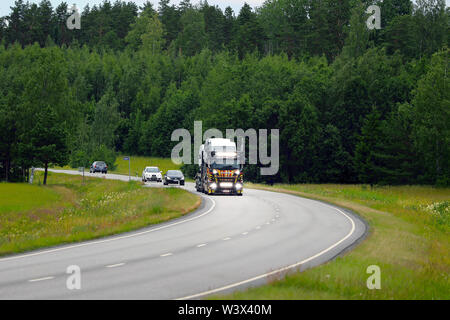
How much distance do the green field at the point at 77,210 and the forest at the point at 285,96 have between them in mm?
13526

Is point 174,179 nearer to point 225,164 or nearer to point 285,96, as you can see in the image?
point 225,164

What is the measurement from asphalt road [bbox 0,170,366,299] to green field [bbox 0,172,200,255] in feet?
4.22

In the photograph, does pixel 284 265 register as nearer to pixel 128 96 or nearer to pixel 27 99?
pixel 27 99

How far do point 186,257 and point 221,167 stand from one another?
2489cm

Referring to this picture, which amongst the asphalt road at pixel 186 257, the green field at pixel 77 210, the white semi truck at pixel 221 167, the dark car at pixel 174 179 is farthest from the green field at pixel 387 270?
the dark car at pixel 174 179

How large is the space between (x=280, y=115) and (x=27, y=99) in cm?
3697

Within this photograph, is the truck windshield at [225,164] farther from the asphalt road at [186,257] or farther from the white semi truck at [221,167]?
the asphalt road at [186,257]

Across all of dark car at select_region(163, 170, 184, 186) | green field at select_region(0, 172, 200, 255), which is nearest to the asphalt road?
green field at select_region(0, 172, 200, 255)

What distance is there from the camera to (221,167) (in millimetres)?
43656

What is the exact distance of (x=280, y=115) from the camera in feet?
289

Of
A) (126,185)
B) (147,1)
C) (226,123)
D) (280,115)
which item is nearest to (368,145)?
(280,115)

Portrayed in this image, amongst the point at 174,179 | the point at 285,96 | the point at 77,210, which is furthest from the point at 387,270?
the point at 285,96

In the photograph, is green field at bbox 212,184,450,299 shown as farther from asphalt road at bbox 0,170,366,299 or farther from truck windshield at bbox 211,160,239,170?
truck windshield at bbox 211,160,239,170

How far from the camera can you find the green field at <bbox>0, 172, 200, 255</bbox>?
24.8 m
